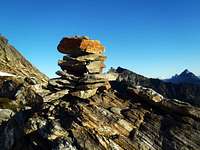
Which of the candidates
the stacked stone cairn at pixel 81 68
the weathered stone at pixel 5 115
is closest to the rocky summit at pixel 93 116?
the stacked stone cairn at pixel 81 68

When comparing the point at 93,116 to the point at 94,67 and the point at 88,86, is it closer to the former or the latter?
the point at 88,86

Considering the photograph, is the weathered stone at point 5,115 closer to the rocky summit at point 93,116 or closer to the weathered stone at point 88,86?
the rocky summit at point 93,116

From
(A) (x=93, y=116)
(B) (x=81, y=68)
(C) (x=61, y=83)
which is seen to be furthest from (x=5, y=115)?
(A) (x=93, y=116)

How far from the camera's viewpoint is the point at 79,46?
57.3 metres

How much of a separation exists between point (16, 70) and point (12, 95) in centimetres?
8757

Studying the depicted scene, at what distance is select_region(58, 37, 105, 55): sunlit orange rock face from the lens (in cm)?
5719

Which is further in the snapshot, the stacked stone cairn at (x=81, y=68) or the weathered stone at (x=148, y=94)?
the stacked stone cairn at (x=81, y=68)

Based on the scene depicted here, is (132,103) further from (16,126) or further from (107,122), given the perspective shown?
(16,126)

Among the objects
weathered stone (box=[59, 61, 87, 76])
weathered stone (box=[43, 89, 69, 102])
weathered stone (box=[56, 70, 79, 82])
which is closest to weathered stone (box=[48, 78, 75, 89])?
weathered stone (box=[56, 70, 79, 82])

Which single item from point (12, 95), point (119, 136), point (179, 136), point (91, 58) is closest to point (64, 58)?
point (91, 58)

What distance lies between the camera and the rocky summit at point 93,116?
42.6m

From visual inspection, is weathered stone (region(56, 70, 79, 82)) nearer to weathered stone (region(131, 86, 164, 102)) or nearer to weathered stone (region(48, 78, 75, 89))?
weathered stone (region(48, 78, 75, 89))

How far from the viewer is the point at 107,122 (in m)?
45.4

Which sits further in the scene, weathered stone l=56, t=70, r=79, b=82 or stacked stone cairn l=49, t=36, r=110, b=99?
weathered stone l=56, t=70, r=79, b=82
